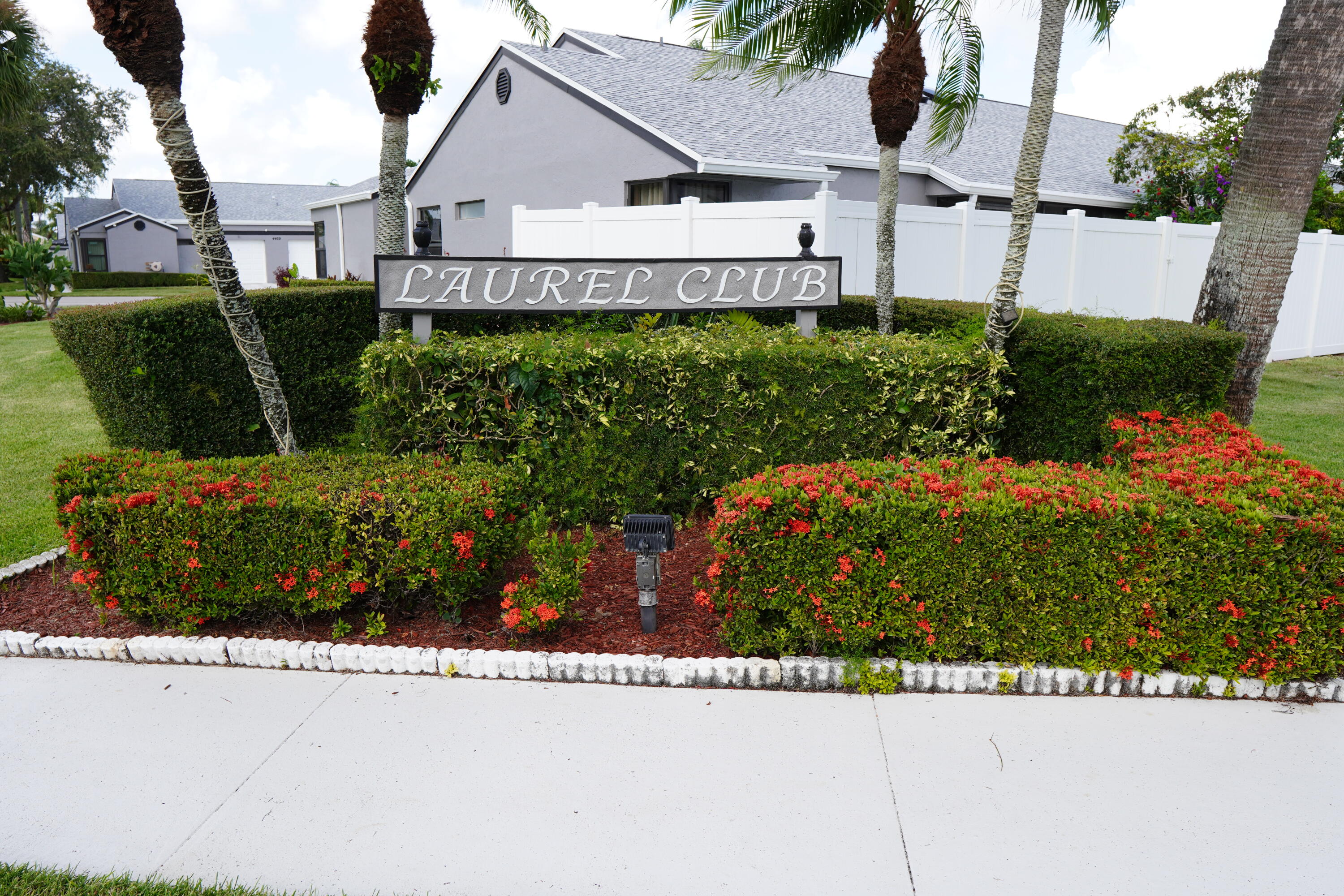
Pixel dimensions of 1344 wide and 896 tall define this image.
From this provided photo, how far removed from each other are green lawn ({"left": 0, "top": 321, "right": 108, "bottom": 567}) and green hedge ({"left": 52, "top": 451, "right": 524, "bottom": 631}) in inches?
70.0

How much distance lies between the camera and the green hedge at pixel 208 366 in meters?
6.64

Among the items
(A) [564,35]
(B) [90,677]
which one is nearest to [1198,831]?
(B) [90,677]

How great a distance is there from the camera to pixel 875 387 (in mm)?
5762

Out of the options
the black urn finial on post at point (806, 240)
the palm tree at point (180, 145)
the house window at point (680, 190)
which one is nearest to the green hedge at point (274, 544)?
the palm tree at point (180, 145)

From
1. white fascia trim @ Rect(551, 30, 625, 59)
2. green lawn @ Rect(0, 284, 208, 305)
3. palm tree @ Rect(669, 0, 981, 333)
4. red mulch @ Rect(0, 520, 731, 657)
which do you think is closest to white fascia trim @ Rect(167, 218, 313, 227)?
green lawn @ Rect(0, 284, 208, 305)

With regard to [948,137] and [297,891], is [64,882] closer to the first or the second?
[297,891]

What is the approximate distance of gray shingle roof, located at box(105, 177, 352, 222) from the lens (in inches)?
1566

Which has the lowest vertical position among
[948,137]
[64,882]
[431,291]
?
[64,882]

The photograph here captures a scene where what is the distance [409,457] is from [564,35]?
56.9ft

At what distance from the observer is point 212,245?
18.9ft

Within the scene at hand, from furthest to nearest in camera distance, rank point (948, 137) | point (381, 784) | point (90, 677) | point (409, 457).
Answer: point (948, 137) < point (409, 457) < point (90, 677) < point (381, 784)

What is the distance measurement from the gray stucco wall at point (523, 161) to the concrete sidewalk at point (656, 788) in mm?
11392

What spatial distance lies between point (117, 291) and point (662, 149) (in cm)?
2941

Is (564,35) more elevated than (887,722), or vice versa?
(564,35)
